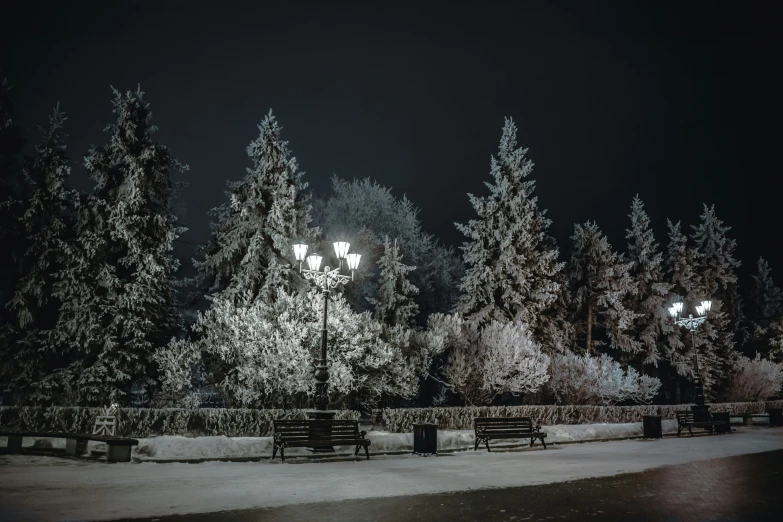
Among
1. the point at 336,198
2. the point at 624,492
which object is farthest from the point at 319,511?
the point at 336,198

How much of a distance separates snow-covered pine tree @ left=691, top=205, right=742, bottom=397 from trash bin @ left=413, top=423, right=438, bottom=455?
3849cm

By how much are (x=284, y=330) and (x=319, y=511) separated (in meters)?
15.3

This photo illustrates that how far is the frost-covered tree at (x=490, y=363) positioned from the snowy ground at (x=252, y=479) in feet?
39.7

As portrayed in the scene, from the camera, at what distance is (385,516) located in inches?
302

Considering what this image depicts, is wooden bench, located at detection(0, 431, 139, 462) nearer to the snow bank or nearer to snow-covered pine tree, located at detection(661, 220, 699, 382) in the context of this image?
the snow bank

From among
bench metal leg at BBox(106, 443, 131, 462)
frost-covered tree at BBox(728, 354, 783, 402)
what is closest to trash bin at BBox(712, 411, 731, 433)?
frost-covered tree at BBox(728, 354, 783, 402)

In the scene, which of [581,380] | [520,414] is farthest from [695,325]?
[520,414]

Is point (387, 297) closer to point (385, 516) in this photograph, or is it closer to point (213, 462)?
point (213, 462)

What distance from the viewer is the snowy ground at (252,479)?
8.04 m

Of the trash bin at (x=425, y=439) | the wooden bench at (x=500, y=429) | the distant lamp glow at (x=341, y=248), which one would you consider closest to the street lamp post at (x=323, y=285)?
the distant lamp glow at (x=341, y=248)

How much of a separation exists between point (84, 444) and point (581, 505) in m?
10.7

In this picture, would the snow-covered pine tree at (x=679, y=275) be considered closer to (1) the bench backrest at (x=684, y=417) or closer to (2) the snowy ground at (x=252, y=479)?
(1) the bench backrest at (x=684, y=417)

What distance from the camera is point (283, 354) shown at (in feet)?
73.2

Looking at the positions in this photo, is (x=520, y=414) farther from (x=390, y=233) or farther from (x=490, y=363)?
(x=390, y=233)
